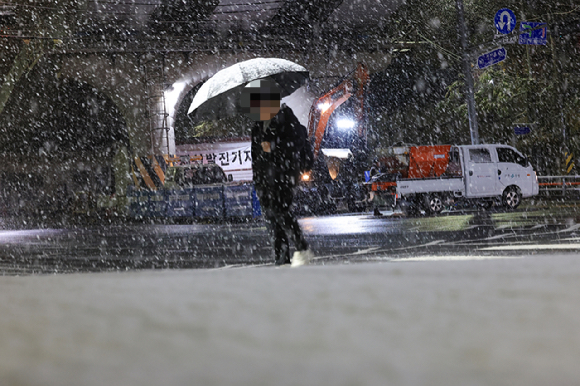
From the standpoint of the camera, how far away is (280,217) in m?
5.74

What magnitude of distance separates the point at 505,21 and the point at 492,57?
138 centimetres

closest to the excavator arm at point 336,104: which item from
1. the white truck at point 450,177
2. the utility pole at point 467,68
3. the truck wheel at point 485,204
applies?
the utility pole at point 467,68

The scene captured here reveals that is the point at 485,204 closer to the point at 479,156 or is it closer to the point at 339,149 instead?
the point at 479,156

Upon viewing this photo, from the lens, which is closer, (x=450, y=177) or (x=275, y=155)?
(x=275, y=155)

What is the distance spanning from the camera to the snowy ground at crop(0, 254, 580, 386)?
2.91ft

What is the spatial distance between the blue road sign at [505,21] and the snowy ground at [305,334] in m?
19.4

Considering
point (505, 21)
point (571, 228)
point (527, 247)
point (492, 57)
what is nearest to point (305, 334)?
point (527, 247)

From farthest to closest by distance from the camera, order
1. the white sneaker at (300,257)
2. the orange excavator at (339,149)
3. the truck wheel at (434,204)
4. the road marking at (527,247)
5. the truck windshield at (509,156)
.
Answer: the orange excavator at (339,149), the truck windshield at (509,156), the truck wheel at (434,204), the road marking at (527,247), the white sneaker at (300,257)

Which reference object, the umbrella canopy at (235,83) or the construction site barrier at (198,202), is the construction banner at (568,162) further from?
the construction site barrier at (198,202)

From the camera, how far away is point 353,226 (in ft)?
43.4

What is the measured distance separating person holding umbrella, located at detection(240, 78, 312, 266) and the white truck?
11860mm

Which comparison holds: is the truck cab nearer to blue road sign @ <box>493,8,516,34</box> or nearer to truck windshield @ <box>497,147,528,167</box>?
truck windshield @ <box>497,147,528,167</box>

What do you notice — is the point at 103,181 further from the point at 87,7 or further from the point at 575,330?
the point at 575,330

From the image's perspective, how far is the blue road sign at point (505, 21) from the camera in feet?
64.2
